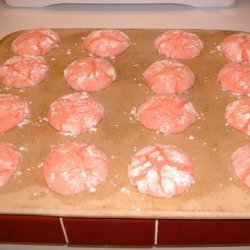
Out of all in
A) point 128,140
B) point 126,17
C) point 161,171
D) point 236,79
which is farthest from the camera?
point 126,17

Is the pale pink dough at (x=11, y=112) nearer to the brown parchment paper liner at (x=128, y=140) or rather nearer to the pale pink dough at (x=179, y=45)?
the brown parchment paper liner at (x=128, y=140)

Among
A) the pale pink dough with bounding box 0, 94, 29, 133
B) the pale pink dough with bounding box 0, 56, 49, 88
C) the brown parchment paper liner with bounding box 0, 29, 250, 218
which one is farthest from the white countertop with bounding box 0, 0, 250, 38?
the pale pink dough with bounding box 0, 94, 29, 133

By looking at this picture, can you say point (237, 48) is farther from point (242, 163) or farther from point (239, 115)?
point (242, 163)

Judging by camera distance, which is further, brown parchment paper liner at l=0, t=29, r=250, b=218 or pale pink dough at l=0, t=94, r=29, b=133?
pale pink dough at l=0, t=94, r=29, b=133

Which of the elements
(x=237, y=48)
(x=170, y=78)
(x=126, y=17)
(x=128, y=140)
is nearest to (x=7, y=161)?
(x=128, y=140)

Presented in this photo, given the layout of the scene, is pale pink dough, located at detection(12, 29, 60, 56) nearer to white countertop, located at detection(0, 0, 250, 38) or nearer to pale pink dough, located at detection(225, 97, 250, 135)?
white countertop, located at detection(0, 0, 250, 38)

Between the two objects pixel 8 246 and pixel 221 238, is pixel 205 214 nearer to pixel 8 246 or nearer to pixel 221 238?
pixel 221 238

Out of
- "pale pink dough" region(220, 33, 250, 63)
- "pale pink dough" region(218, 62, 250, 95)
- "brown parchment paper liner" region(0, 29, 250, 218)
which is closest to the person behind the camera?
"brown parchment paper liner" region(0, 29, 250, 218)
